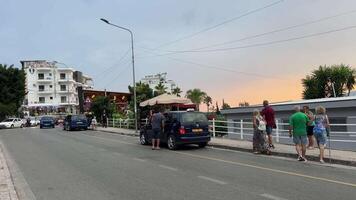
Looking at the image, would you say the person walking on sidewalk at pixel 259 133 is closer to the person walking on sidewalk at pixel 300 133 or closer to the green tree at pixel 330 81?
the person walking on sidewalk at pixel 300 133

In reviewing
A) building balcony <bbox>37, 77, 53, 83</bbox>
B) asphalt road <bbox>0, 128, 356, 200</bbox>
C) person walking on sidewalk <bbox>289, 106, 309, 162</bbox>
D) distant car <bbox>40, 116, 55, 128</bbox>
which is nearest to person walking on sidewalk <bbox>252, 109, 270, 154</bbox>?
asphalt road <bbox>0, 128, 356, 200</bbox>

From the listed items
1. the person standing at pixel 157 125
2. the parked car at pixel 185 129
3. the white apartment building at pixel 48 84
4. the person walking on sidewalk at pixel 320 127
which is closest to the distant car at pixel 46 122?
the person standing at pixel 157 125

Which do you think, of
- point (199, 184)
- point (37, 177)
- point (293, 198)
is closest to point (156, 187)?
point (199, 184)

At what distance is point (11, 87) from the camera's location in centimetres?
8238

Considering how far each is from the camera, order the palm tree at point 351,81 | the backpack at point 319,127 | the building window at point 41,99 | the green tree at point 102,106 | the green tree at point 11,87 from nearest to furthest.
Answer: the backpack at point 319,127
the palm tree at point 351,81
the green tree at point 102,106
the green tree at point 11,87
the building window at point 41,99

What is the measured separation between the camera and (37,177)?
13.8m

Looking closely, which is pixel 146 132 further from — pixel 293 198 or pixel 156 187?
pixel 293 198

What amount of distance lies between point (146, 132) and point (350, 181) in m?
14.5

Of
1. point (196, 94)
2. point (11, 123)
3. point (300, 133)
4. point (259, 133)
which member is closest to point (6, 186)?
point (300, 133)

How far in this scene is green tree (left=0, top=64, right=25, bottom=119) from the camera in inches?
3177

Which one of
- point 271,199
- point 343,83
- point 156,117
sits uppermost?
point 343,83

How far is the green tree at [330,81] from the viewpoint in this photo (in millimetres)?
51375

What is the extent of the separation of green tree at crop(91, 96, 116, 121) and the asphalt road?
35.5 meters

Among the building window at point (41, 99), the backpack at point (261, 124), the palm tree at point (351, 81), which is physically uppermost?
the building window at point (41, 99)
